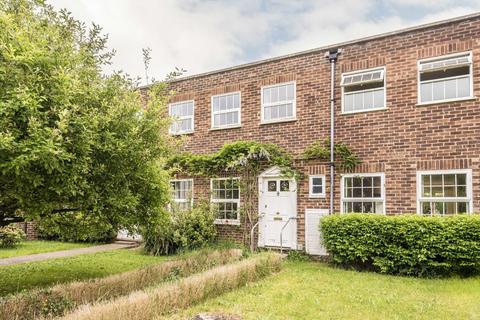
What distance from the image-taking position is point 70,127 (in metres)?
4.95

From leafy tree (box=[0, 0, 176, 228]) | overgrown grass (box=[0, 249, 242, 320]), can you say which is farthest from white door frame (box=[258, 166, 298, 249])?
leafy tree (box=[0, 0, 176, 228])

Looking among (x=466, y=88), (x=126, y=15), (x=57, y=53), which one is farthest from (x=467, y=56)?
(x=126, y=15)

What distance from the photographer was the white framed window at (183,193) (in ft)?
46.0

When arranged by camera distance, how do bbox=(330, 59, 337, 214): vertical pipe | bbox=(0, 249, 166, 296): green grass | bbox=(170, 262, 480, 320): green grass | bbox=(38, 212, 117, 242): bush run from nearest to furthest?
bbox=(170, 262, 480, 320): green grass < bbox=(38, 212, 117, 242): bush < bbox=(0, 249, 166, 296): green grass < bbox=(330, 59, 337, 214): vertical pipe

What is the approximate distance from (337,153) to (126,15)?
8.41 m

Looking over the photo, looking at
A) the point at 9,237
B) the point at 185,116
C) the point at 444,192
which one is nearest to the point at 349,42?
the point at 444,192

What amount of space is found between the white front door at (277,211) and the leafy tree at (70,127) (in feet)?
18.0

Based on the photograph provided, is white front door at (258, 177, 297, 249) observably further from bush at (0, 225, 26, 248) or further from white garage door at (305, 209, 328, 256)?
bush at (0, 225, 26, 248)

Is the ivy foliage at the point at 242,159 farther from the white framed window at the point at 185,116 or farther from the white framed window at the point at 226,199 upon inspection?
the white framed window at the point at 185,116

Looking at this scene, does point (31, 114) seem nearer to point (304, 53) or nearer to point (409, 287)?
point (409, 287)

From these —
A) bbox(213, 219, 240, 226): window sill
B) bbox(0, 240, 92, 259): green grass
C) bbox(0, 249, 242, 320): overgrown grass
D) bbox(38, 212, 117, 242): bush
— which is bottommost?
bbox(0, 240, 92, 259): green grass

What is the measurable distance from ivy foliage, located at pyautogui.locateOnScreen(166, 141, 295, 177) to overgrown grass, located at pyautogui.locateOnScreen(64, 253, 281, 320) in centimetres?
411

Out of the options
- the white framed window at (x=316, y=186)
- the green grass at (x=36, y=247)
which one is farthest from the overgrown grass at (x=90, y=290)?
the green grass at (x=36, y=247)

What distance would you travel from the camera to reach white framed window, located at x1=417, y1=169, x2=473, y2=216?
9.37 m
